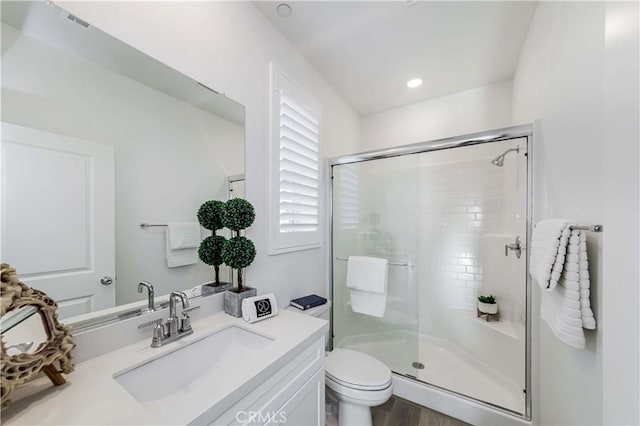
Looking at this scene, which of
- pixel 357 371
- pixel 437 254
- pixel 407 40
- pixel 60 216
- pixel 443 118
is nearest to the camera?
pixel 60 216

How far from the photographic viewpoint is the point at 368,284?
1893 mm

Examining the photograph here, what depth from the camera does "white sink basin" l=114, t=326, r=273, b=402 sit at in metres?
0.78

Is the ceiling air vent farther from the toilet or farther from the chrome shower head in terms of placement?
the chrome shower head

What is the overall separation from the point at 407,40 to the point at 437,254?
1.71 m

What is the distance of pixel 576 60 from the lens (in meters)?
0.98

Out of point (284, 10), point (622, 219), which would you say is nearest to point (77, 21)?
point (284, 10)

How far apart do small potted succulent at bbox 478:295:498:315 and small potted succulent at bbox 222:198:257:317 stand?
1883 millimetres

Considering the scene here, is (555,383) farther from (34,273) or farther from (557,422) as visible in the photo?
(34,273)

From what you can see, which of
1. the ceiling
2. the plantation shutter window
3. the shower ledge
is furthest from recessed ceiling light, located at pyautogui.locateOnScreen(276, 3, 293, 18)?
the shower ledge

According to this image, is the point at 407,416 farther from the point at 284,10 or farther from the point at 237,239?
the point at 284,10

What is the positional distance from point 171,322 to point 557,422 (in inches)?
72.1

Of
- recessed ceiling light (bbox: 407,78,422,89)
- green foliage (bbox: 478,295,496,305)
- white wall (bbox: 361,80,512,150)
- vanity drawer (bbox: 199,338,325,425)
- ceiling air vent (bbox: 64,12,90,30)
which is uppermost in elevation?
recessed ceiling light (bbox: 407,78,422,89)

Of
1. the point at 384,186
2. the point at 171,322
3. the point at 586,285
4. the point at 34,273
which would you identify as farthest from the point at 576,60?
the point at 34,273

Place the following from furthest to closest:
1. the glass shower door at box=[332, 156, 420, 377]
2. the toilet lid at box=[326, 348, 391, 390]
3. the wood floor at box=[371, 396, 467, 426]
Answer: the glass shower door at box=[332, 156, 420, 377]
the wood floor at box=[371, 396, 467, 426]
the toilet lid at box=[326, 348, 391, 390]
